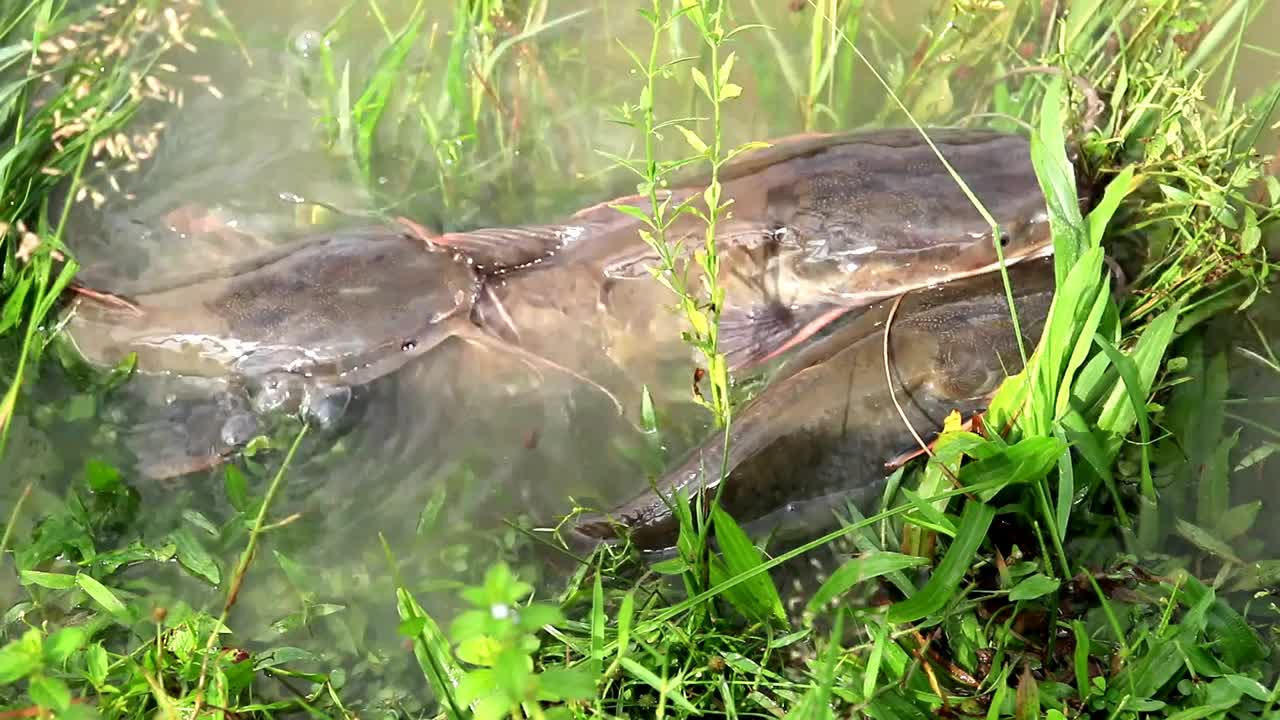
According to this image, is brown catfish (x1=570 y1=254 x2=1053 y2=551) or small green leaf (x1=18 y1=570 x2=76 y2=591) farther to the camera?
brown catfish (x1=570 y1=254 x2=1053 y2=551)

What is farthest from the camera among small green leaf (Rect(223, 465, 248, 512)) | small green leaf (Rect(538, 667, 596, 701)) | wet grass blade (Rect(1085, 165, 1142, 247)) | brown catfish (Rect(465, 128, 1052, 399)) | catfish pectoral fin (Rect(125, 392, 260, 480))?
brown catfish (Rect(465, 128, 1052, 399))

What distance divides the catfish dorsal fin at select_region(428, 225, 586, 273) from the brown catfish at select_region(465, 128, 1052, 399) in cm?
3

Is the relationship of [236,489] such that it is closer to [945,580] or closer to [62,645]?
[62,645]

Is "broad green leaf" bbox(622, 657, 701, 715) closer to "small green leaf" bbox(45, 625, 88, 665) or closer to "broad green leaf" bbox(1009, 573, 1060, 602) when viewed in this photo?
"broad green leaf" bbox(1009, 573, 1060, 602)

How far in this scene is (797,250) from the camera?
2.82 meters

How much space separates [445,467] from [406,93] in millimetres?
1404

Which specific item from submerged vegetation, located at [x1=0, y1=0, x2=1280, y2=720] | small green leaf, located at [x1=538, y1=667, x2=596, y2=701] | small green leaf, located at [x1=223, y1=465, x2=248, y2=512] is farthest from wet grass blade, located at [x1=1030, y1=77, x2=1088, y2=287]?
small green leaf, located at [x1=223, y1=465, x2=248, y2=512]

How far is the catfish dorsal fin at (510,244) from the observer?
289 cm

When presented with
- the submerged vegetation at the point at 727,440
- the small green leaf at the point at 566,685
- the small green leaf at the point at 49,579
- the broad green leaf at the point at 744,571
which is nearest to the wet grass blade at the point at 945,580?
the submerged vegetation at the point at 727,440

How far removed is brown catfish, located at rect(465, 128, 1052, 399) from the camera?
9.00ft

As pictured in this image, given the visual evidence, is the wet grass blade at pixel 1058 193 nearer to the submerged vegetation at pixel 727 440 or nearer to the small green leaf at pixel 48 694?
the submerged vegetation at pixel 727 440

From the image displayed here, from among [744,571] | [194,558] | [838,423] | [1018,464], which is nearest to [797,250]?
[838,423]

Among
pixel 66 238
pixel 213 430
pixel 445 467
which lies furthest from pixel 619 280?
pixel 66 238

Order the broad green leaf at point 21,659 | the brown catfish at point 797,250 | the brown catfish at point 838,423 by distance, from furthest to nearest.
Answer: the brown catfish at point 797,250, the brown catfish at point 838,423, the broad green leaf at point 21,659
